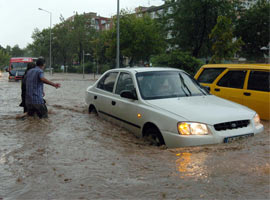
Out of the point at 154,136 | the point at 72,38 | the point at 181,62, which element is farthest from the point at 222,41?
the point at 72,38

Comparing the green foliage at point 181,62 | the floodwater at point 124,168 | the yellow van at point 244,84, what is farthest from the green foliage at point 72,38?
the floodwater at point 124,168

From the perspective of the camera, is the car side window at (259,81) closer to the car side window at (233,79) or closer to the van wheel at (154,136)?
the car side window at (233,79)

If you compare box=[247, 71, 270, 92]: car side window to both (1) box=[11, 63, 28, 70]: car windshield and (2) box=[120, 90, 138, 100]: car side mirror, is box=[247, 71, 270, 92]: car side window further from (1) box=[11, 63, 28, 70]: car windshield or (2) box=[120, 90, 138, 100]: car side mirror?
(1) box=[11, 63, 28, 70]: car windshield

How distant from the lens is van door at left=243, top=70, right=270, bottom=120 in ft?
23.3

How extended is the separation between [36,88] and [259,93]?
465cm

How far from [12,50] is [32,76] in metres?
153

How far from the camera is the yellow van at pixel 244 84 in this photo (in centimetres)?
717

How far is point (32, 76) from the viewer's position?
23.1 feet

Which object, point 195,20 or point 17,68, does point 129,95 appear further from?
point 195,20

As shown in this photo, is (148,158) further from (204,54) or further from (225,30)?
(204,54)

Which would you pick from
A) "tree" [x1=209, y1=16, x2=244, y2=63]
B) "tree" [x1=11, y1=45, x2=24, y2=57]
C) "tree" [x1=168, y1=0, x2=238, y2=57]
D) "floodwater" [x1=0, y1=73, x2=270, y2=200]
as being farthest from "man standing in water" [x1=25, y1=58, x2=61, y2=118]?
"tree" [x1=11, y1=45, x2=24, y2=57]

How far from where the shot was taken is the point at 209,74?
8.52 m

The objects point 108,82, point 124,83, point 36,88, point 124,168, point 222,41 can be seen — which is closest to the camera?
point 124,168

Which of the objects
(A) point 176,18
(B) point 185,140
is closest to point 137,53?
(A) point 176,18
